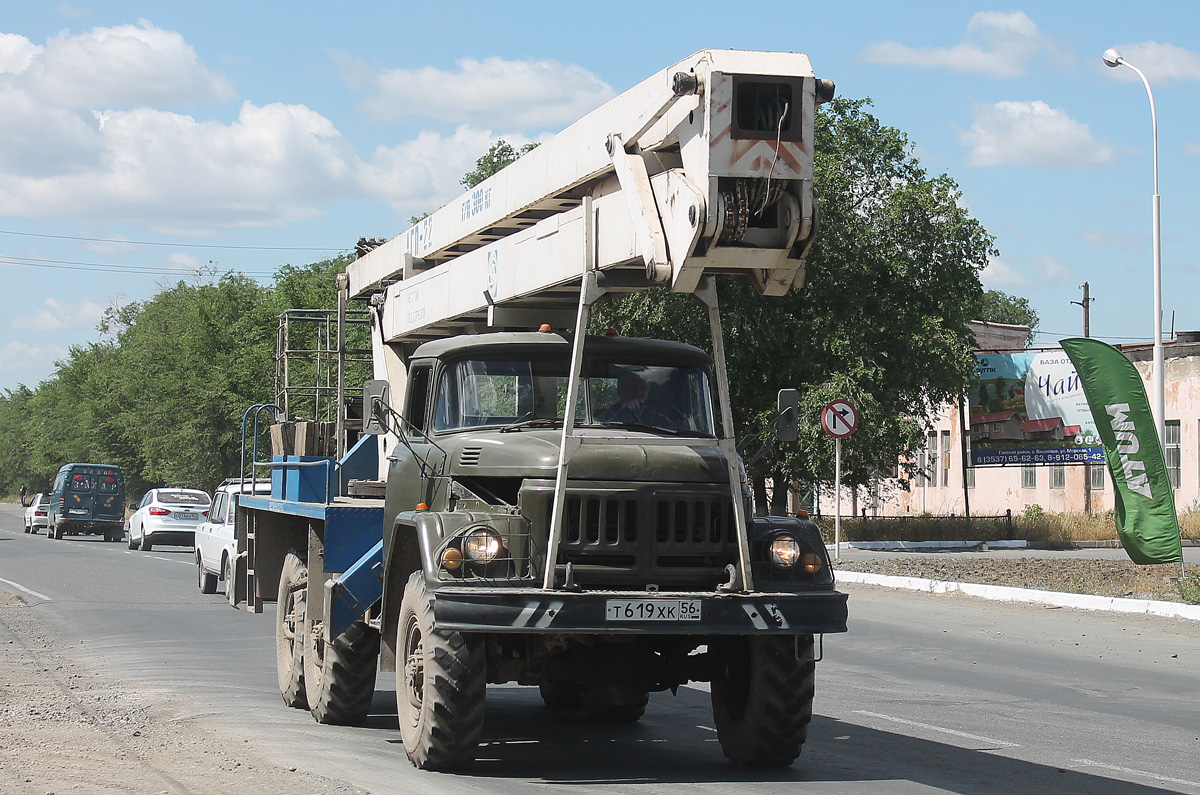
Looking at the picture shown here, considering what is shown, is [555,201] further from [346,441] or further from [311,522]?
[346,441]

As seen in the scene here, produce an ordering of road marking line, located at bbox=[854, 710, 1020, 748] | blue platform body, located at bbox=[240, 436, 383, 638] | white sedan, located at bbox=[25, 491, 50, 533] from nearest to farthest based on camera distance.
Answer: road marking line, located at bbox=[854, 710, 1020, 748], blue platform body, located at bbox=[240, 436, 383, 638], white sedan, located at bbox=[25, 491, 50, 533]

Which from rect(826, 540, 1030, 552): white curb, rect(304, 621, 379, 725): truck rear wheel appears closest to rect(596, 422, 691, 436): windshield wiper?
rect(304, 621, 379, 725): truck rear wheel

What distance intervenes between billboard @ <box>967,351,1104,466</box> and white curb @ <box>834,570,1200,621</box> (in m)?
16.2

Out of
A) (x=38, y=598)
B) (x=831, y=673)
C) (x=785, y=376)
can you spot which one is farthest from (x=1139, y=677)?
(x=785, y=376)

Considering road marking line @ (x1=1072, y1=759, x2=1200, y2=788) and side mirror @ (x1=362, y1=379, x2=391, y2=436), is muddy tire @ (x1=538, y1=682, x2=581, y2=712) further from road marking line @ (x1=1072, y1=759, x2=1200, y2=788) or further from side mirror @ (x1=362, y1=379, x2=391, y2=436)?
road marking line @ (x1=1072, y1=759, x2=1200, y2=788)

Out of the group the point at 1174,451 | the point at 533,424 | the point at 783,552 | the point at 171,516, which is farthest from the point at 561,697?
the point at 1174,451

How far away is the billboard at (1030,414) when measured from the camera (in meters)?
A: 38.2

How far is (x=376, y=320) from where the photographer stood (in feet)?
39.1

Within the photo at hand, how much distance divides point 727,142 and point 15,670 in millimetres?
8534

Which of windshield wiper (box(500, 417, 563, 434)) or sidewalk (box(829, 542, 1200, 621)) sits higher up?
windshield wiper (box(500, 417, 563, 434))

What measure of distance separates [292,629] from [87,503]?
3670 centimetres

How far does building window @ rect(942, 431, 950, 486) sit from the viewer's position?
51906 millimetres

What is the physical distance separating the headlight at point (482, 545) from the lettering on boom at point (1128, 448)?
14.6 metres

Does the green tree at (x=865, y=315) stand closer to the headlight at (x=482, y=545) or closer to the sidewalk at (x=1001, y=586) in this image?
the sidewalk at (x=1001, y=586)
